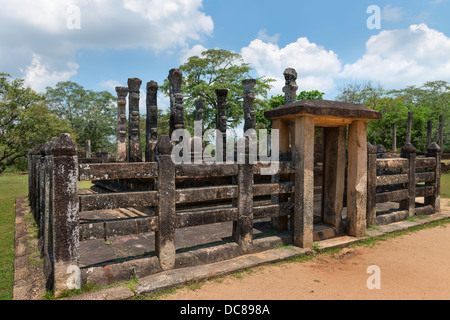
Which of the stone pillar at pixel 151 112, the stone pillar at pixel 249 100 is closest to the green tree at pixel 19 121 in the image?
the stone pillar at pixel 151 112

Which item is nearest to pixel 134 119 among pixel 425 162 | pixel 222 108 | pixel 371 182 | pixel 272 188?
pixel 222 108

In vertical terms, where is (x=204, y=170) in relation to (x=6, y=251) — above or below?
above

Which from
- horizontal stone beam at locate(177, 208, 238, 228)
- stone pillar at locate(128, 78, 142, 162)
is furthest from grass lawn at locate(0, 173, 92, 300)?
stone pillar at locate(128, 78, 142, 162)

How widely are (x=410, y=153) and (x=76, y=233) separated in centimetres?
707

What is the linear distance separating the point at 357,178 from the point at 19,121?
2265 cm

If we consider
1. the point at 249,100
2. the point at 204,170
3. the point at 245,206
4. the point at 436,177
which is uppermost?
the point at 249,100

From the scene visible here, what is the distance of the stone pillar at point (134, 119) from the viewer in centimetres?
1277

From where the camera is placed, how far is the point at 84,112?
36.9m

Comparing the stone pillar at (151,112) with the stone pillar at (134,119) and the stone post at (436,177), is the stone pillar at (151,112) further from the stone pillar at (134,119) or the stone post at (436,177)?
the stone post at (436,177)

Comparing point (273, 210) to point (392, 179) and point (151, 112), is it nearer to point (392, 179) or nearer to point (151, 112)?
point (392, 179)

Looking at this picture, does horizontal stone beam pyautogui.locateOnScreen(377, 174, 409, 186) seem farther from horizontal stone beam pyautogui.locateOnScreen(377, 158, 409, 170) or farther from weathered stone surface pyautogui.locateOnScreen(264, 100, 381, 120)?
weathered stone surface pyautogui.locateOnScreen(264, 100, 381, 120)

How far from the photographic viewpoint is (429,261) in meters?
4.64
